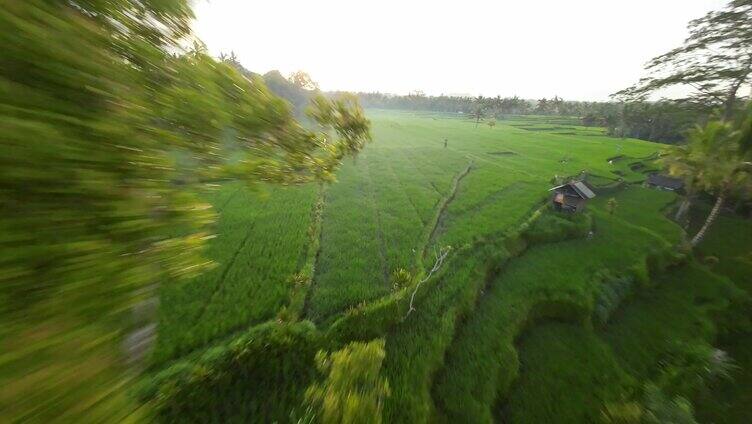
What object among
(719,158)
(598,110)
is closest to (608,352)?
(719,158)

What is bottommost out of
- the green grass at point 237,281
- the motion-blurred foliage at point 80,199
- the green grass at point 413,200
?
the green grass at point 413,200

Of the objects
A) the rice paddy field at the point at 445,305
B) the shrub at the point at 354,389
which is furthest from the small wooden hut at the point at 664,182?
the shrub at the point at 354,389

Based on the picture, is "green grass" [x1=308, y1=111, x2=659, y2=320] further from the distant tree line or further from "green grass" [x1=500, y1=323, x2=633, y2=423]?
the distant tree line

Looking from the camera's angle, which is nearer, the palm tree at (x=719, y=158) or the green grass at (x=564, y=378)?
the green grass at (x=564, y=378)

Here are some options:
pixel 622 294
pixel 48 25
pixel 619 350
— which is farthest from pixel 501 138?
pixel 48 25

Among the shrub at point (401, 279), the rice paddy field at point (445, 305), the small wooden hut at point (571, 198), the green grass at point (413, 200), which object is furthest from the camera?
the small wooden hut at point (571, 198)

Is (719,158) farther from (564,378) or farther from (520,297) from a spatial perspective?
(564,378)

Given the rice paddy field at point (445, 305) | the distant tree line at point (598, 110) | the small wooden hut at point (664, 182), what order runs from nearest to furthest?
the rice paddy field at point (445, 305)
the small wooden hut at point (664, 182)
the distant tree line at point (598, 110)

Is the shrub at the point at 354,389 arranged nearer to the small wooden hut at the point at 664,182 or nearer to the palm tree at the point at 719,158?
the palm tree at the point at 719,158

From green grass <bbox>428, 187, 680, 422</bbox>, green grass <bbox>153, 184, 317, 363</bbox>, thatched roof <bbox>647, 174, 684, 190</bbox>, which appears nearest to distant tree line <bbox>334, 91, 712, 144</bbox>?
thatched roof <bbox>647, 174, 684, 190</bbox>
